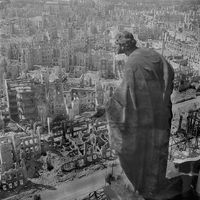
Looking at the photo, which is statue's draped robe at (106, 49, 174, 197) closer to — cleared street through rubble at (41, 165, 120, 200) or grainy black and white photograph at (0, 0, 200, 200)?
grainy black and white photograph at (0, 0, 200, 200)

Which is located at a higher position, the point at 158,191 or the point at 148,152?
the point at 148,152

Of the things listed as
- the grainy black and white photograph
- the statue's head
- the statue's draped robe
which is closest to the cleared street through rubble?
the grainy black and white photograph

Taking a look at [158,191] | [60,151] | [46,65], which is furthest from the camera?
[46,65]

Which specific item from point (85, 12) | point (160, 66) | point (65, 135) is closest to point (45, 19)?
point (85, 12)

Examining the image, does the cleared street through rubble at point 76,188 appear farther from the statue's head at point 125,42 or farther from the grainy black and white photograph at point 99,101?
the statue's head at point 125,42

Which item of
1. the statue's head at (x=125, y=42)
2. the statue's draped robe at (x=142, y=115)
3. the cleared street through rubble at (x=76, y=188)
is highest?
the statue's head at (x=125, y=42)

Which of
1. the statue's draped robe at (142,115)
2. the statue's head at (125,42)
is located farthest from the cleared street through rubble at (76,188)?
the statue's head at (125,42)

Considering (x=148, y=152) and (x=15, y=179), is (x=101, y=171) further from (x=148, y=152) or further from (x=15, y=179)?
(x=148, y=152)

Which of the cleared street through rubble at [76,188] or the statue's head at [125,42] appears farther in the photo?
the cleared street through rubble at [76,188]

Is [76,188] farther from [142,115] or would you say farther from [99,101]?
[142,115]
